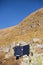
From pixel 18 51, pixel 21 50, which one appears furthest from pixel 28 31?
pixel 21 50

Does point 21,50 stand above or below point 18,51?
above

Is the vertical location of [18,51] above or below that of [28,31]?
below

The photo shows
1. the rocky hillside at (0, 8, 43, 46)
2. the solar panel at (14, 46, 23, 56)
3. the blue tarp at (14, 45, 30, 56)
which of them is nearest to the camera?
the blue tarp at (14, 45, 30, 56)

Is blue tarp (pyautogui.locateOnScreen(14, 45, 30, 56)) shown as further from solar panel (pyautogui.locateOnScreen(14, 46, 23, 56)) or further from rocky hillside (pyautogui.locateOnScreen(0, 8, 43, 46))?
rocky hillside (pyautogui.locateOnScreen(0, 8, 43, 46))

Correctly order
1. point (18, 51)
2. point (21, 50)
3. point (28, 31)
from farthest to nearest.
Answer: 1. point (28, 31)
2. point (18, 51)
3. point (21, 50)

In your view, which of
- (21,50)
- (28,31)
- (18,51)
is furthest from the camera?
(28,31)

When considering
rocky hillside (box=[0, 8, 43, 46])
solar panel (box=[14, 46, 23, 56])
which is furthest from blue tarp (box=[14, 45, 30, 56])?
rocky hillside (box=[0, 8, 43, 46])

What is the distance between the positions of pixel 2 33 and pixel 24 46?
68.0ft

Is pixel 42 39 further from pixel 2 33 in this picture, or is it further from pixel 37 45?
pixel 2 33

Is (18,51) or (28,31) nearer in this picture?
(18,51)

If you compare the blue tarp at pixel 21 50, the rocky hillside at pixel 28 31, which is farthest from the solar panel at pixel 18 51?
the rocky hillside at pixel 28 31

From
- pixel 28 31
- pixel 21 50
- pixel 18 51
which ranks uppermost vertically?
pixel 28 31

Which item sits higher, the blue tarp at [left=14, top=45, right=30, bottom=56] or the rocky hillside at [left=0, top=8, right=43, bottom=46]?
the rocky hillside at [left=0, top=8, right=43, bottom=46]

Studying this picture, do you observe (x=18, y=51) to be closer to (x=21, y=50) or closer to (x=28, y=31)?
(x=21, y=50)
